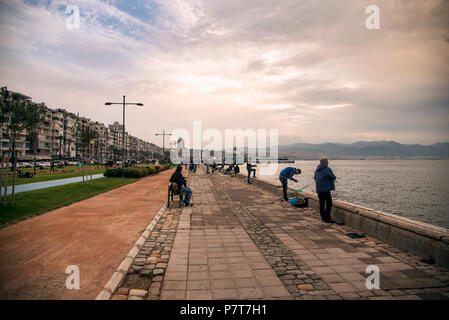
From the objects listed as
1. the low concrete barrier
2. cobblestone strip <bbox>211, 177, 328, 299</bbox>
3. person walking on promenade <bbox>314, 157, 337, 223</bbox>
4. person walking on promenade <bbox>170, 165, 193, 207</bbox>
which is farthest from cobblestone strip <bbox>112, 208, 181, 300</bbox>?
the low concrete barrier

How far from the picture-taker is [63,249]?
5.09 m

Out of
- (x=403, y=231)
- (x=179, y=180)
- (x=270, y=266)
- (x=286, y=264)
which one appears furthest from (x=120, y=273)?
(x=179, y=180)

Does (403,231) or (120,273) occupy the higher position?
(403,231)

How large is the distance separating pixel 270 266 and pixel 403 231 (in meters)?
3.05

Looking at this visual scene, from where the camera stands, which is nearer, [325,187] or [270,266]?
[270,266]

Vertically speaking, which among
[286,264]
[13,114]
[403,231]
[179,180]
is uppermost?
[13,114]

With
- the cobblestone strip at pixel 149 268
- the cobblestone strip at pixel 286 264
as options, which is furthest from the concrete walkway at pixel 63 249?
the cobblestone strip at pixel 286 264

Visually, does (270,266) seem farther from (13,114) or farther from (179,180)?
(13,114)

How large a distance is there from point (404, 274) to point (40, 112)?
691 inches

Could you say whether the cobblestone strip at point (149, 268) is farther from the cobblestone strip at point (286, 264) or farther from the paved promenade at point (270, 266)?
the cobblestone strip at point (286, 264)

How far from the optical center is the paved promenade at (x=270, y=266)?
3463mm

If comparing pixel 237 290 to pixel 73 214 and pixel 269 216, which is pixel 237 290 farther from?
pixel 73 214

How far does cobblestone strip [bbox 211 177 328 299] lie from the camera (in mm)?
3582
